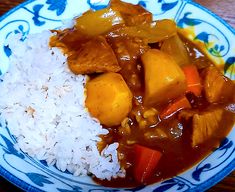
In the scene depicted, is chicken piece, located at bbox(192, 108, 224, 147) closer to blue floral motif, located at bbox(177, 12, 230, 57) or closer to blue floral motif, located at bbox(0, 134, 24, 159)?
blue floral motif, located at bbox(177, 12, 230, 57)

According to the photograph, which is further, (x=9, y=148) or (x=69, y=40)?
(x=69, y=40)

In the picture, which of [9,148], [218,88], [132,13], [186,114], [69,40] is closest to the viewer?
[9,148]

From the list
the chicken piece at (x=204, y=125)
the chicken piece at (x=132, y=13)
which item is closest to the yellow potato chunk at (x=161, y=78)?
the chicken piece at (x=204, y=125)

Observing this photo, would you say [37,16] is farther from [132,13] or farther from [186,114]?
[186,114]

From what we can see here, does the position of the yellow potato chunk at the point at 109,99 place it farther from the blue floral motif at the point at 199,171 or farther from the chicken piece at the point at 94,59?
the blue floral motif at the point at 199,171

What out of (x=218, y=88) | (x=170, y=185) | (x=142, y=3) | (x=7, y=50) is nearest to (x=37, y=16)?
(x=7, y=50)

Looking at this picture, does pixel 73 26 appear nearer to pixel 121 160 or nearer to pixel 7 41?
pixel 7 41

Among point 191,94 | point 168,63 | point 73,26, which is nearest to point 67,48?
point 73,26
